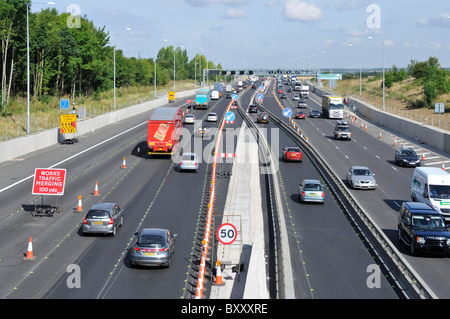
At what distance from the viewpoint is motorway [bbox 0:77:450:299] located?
19328mm

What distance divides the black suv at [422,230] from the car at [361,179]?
10.7m

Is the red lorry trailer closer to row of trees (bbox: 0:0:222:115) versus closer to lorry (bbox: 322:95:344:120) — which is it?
row of trees (bbox: 0:0:222:115)

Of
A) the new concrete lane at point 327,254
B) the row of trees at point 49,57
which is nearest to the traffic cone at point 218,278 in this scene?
the new concrete lane at point 327,254

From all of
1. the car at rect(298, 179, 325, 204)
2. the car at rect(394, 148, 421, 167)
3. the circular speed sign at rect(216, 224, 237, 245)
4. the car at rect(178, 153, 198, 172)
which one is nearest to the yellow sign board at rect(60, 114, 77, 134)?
the car at rect(178, 153, 198, 172)

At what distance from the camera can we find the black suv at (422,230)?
22.9 meters

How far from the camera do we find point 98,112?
72812 millimetres

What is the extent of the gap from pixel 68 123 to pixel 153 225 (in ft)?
95.1

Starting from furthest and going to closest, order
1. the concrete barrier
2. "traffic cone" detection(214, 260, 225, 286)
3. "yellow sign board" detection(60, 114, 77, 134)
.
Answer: "yellow sign board" detection(60, 114, 77, 134)
the concrete barrier
"traffic cone" detection(214, 260, 225, 286)

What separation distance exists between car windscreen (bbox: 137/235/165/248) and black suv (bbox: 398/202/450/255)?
34.4 ft

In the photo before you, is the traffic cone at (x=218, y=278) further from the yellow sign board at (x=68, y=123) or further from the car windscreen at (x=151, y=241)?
the yellow sign board at (x=68, y=123)

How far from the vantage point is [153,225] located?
27.1 meters

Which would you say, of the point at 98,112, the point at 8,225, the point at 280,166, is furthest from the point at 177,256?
the point at 98,112

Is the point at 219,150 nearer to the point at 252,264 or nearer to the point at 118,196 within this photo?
the point at 118,196
